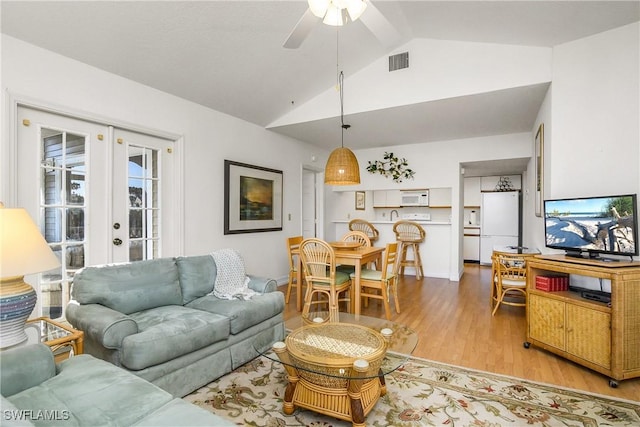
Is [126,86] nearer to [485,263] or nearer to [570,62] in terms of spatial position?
[570,62]

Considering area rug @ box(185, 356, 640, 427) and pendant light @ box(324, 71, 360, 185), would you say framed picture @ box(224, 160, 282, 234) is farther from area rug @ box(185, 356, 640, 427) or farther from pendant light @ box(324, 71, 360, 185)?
area rug @ box(185, 356, 640, 427)

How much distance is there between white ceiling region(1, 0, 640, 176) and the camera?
97.7 inches

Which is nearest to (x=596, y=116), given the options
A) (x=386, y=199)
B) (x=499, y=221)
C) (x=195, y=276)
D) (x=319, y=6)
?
(x=319, y=6)

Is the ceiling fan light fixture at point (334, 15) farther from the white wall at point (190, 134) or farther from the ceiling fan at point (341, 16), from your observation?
the white wall at point (190, 134)

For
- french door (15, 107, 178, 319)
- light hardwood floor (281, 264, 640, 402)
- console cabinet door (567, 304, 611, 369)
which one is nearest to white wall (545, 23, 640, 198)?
console cabinet door (567, 304, 611, 369)

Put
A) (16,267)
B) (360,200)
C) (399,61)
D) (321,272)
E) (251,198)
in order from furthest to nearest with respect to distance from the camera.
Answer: (360,200) → (251,198) → (399,61) → (321,272) → (16,267)

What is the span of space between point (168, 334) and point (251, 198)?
9.24 feet

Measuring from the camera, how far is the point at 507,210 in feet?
23.5

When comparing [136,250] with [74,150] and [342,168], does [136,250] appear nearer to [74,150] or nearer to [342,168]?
[74,150]

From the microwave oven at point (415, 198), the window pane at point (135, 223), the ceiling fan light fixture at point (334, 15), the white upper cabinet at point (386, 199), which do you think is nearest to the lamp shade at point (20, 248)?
the window pane at point (135, 223)

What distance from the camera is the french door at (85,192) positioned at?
2641 mm

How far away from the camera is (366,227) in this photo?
6.41 meters

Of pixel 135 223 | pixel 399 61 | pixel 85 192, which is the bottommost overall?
pixel 135 223

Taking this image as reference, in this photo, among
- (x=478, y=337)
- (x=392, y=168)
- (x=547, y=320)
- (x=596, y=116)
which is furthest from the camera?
(x=392, y=168)
